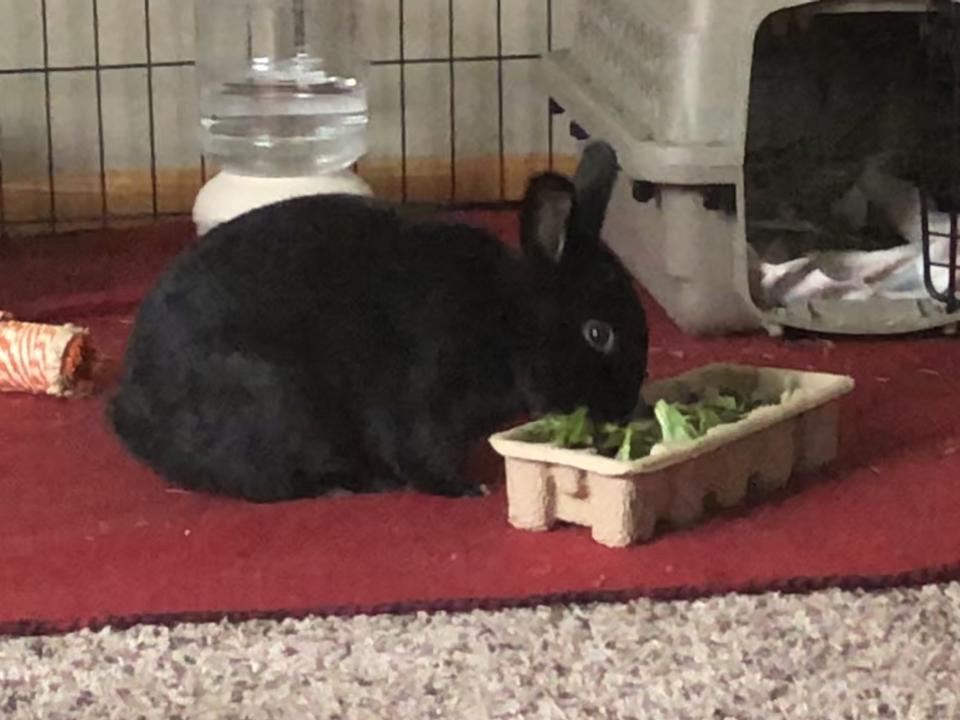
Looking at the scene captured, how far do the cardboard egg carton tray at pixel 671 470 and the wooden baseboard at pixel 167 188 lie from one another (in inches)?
51.5

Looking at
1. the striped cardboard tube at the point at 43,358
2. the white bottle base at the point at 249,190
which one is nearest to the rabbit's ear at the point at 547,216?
the striped cardboard tube at the point at 43,358

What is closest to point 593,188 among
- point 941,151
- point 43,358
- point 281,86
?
point 43,358

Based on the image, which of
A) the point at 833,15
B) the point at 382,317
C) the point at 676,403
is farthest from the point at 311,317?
the point at 833,15

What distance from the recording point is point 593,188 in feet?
5.56

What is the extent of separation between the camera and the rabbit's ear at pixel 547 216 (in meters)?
1.65

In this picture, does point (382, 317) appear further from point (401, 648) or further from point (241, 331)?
point (401, 648)

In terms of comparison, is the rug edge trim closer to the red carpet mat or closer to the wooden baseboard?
the red carpet mat

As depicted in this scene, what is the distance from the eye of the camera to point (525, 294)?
1722 millimetres

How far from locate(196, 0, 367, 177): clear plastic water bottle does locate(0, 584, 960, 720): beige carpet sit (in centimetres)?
143

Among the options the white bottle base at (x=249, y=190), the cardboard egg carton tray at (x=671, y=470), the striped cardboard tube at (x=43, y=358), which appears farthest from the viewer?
the white bottle base at (x=249, y=190)

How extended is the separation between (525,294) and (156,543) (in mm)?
428

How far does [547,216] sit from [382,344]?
0.68 ft

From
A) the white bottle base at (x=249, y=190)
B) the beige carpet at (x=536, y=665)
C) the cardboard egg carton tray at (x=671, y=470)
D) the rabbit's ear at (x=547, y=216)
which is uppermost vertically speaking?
the rabbit's ear at (x=547, y=216)

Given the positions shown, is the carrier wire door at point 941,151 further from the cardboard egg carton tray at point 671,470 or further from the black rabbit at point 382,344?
the black rabbit at point 382,344
